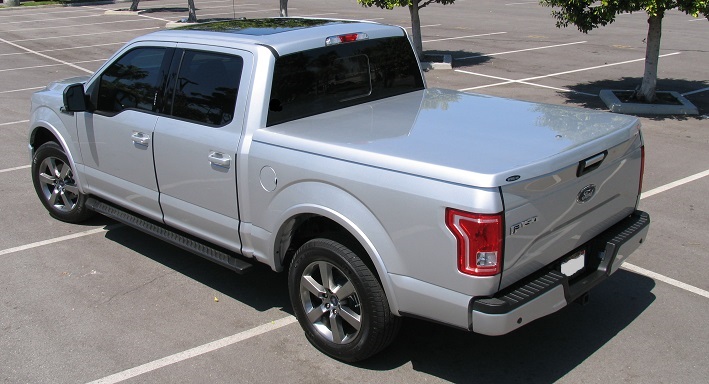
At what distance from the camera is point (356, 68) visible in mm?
5523

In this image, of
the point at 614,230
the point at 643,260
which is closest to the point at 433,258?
the point at 614,230

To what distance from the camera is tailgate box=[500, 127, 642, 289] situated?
152 inches

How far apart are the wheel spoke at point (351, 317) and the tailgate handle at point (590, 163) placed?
5.05 ft

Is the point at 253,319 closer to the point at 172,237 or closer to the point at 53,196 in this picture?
the point at 172,237

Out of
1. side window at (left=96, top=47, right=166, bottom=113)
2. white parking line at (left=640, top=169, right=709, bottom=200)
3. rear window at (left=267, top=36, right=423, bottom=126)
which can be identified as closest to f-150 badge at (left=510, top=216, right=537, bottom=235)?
rear window at (left=267, top=36, right=423, bottom=126)

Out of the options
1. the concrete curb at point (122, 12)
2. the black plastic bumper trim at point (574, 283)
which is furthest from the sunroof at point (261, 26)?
the concrete curb at point (122, 12)

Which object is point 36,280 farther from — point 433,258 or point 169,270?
point 433,258

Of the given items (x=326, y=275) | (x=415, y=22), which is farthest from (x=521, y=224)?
(x=415, y=22)

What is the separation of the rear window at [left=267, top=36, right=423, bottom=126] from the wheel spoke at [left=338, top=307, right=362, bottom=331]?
1.32 meters

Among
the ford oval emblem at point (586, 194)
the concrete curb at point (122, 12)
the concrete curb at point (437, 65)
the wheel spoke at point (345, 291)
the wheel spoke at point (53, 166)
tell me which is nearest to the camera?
the ford oval emblem at point (586, 194)

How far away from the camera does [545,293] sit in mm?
4023

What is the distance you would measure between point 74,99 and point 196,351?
252 cm

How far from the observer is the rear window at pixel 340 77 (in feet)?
16.5

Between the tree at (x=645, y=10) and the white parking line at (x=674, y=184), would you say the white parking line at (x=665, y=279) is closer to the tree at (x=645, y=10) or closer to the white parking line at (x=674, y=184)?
the white parking line at (x=674, y=184)
